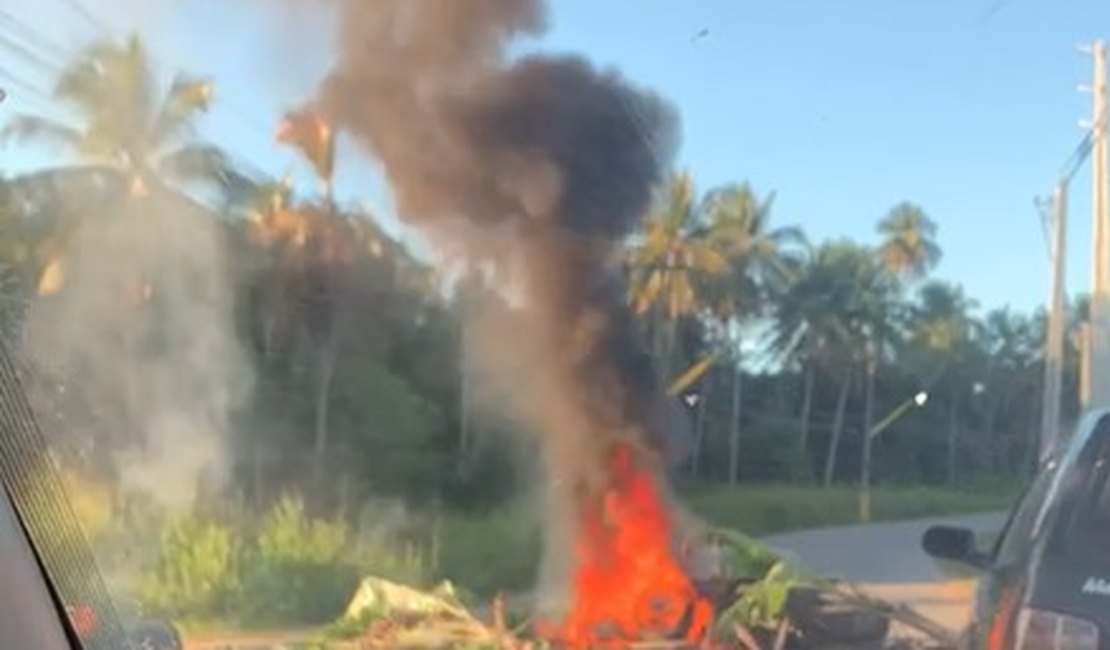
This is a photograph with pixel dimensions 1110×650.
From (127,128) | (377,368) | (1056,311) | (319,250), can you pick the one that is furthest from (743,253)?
(127,128)

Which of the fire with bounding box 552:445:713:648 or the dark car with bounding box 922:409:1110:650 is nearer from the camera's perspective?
the dark car with bounding box 922:409:1110:650

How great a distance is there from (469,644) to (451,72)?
1625 mm

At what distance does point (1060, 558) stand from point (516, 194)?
1815 millimetres

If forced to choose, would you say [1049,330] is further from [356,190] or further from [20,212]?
[20,212]

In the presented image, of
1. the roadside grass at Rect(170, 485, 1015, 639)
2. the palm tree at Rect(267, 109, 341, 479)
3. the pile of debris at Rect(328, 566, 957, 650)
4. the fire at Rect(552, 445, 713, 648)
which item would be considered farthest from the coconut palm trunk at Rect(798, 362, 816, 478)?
the palm tree at Rect(267, 109, 341, 479)

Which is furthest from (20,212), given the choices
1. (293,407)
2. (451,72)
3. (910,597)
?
(910,597)

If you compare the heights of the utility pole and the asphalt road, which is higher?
the utility pole

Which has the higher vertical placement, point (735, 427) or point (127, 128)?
point (127, 128)

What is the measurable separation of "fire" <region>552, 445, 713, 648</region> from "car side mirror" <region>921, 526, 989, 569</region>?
655 millimetres

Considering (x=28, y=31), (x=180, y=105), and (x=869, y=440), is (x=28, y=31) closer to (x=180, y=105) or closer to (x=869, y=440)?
(x=180, y=105)

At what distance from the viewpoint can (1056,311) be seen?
14.3 feet

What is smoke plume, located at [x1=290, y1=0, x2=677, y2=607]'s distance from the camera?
5.08m

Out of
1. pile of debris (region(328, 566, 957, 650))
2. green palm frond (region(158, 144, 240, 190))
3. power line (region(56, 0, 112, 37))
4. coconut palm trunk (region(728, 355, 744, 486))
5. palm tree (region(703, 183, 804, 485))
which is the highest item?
power line (region(56, 0, 112, 37))

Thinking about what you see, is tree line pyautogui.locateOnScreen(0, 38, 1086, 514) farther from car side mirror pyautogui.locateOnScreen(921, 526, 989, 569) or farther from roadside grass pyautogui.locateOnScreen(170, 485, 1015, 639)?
car side mirror pyautogui.locateOnScreen(921, 526, 989, 569)
